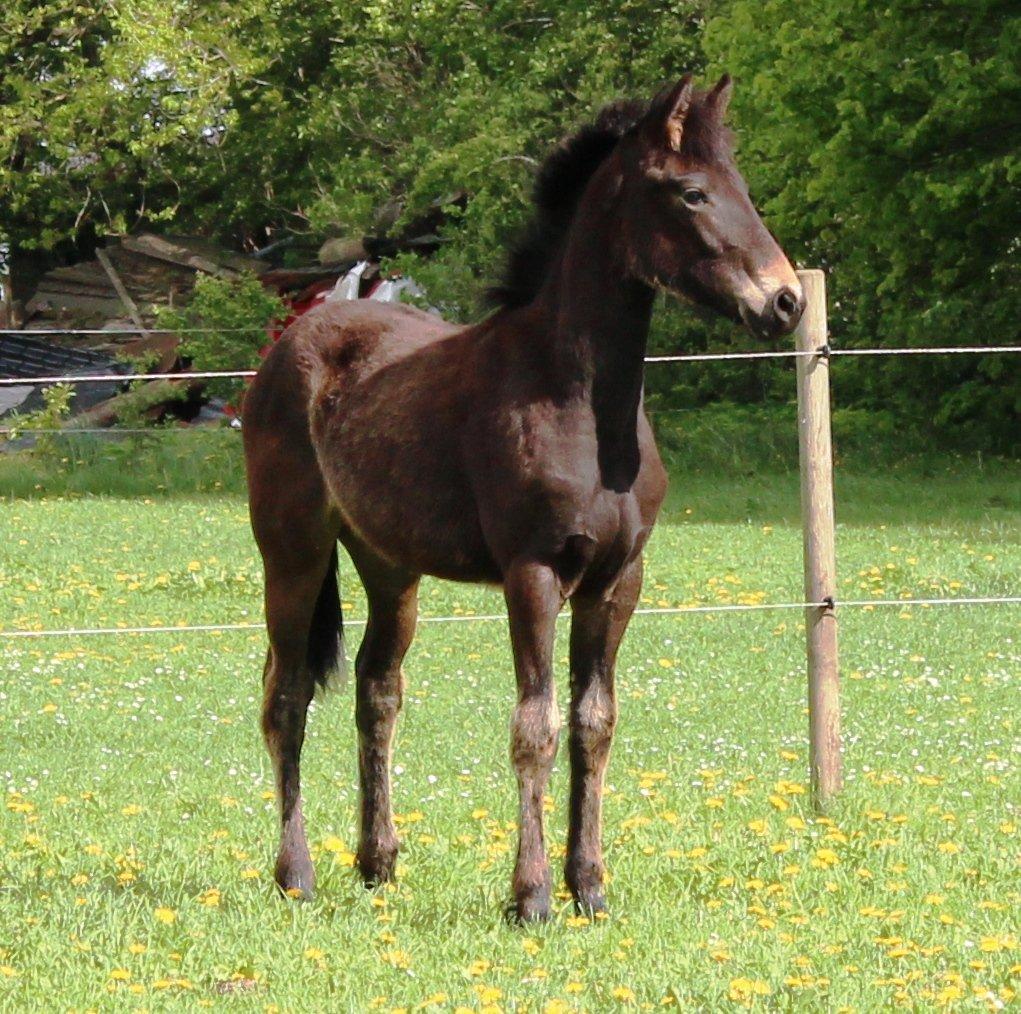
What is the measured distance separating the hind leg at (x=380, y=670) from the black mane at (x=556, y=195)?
3.70 ft

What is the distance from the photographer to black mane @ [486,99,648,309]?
18.6 ft

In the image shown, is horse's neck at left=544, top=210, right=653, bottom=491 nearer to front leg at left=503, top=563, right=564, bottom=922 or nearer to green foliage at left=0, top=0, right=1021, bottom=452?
front leg at left=503, top=563, right=564, bottom=922

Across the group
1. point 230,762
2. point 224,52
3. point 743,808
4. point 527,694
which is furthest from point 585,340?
point 224,52

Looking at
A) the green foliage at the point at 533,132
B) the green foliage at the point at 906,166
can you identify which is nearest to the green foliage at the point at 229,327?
the green foliage at the point at 533,132

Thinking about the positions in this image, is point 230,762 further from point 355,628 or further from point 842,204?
point 842,204

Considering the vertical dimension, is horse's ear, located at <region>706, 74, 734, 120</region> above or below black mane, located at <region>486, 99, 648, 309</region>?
above

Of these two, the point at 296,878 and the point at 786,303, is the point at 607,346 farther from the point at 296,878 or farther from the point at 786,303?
the point at 296,878

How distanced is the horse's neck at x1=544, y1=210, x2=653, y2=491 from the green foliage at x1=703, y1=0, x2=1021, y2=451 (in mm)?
16419

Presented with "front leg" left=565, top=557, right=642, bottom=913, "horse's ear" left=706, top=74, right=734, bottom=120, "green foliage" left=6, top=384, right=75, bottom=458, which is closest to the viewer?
"horse's ear" left=706, top=74, right=734, bottom=120

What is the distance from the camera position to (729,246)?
5129mm

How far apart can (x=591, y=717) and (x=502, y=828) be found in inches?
54.3

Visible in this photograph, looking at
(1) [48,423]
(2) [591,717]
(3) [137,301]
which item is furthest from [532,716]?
(3) [137,301]

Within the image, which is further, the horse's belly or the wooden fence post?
the wooden fence post

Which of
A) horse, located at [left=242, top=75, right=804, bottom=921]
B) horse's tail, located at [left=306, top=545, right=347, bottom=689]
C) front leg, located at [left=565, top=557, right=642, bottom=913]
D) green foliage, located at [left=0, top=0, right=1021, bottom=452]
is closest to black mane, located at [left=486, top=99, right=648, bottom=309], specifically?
horse, located at [left=242, top=75, right=804, bottom=921]
